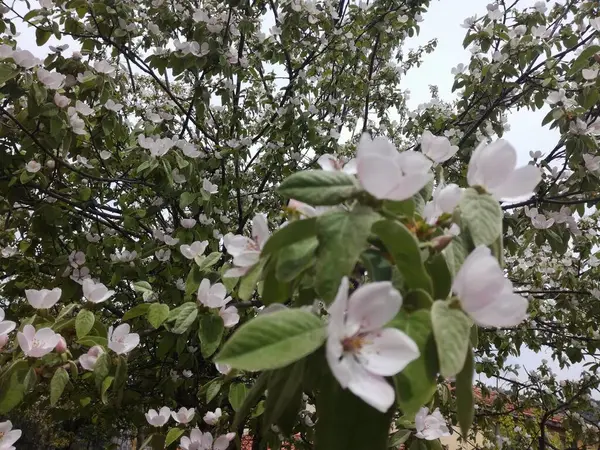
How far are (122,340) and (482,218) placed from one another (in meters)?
1.06

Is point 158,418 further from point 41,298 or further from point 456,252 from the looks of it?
point 456,252

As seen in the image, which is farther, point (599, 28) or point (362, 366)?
point (599, 28)

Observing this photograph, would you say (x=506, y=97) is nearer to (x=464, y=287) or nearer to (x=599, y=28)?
(x=599, y=28)

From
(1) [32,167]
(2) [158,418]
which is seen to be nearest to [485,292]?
(2) [158,418]

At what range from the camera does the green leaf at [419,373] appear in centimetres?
49

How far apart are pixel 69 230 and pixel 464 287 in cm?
272

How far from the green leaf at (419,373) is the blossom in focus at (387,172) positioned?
15 centimetres

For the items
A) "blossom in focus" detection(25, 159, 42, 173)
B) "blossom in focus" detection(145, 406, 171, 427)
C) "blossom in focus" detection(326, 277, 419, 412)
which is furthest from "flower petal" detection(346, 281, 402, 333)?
"blossom in focus" detection(25, 159, 42, 173)

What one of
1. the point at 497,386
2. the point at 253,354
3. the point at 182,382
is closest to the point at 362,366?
the point at 253,354

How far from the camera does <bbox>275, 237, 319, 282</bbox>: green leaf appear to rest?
Result: 584mm

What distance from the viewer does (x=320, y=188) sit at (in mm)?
601

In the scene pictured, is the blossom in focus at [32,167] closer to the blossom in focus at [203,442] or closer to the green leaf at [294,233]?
the blossom in focus at [203,442]

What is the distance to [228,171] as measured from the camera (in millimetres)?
3498

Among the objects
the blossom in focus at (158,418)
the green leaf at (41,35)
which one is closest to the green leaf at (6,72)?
the green leaf at (41,35)
